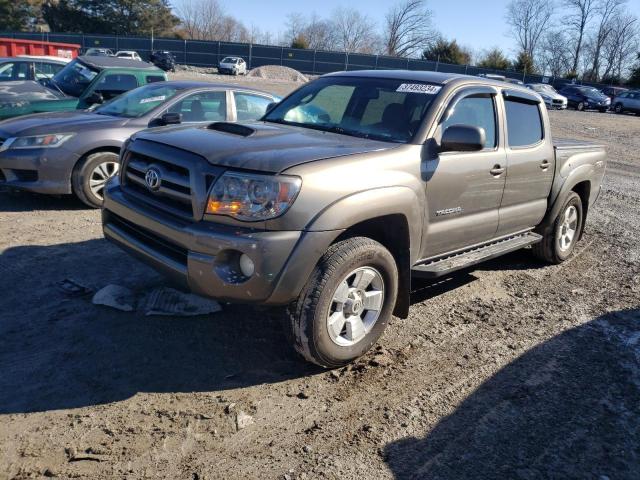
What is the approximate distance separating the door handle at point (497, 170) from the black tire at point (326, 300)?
1.46 metres

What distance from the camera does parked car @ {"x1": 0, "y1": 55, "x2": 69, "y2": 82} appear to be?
1165 centimetres

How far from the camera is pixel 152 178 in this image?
11.6 feet

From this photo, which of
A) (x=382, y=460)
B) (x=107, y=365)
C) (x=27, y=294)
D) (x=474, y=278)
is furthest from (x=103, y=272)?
(x=474, y=278)

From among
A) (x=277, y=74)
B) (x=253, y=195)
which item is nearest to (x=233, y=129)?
(x=253, y=195)

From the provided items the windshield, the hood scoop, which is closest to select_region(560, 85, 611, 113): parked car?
the windshield

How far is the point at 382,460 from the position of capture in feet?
9.02

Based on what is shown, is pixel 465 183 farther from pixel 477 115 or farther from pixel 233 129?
pixel 233 129

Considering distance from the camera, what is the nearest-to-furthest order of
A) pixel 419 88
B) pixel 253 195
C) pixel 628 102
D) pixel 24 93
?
pixel 253 195 < pixel 419 88 < pixel 24 93 < pixel 628 102

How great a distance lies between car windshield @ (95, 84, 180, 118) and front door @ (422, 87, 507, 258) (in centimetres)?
412

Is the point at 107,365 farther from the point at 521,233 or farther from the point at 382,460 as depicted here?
the point at 521,233

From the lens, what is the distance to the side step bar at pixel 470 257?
3953 mm

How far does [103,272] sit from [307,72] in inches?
2123

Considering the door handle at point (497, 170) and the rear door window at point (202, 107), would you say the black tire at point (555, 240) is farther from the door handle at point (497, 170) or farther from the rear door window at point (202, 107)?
the rear door window at point (202, 107)

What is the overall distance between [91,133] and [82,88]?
4.69 m
